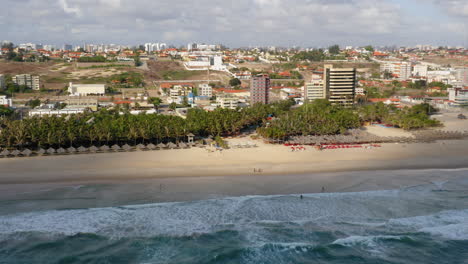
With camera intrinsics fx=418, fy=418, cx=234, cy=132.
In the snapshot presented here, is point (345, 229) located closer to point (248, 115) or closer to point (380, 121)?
point (248, 115)

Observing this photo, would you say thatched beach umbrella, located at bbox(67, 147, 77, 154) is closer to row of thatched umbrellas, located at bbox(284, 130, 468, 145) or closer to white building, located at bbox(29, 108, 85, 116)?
row of thatched umbrellas, located at bbox(284, 130, 468, 145)

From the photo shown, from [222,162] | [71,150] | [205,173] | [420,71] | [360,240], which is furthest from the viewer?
[420,71]

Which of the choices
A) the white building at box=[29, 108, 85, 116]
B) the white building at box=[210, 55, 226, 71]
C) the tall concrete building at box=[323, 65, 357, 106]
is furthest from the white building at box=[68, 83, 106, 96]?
the white building at box=[210, 55, 226, 71]

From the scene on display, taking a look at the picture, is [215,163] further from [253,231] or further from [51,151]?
[51,151]

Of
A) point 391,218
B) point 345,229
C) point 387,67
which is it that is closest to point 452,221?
point 391,218

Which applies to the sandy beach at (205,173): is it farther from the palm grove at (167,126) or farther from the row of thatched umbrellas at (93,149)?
the palm grove at (167,126)

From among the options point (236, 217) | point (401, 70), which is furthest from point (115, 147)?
point (401, 70)
